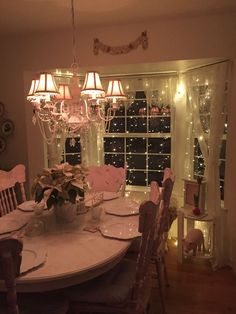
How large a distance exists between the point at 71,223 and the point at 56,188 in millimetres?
343

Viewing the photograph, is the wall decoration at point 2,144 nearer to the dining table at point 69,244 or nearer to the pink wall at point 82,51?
the pink wall at point 82,51

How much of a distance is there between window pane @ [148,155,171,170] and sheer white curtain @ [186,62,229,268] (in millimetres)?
820

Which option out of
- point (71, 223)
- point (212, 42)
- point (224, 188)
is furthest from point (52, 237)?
point (212, 42)

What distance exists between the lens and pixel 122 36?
3.24 metres

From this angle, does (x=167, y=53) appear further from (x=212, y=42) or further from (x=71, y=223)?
(x=71, y=223)

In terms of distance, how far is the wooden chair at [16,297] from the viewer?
1133mm

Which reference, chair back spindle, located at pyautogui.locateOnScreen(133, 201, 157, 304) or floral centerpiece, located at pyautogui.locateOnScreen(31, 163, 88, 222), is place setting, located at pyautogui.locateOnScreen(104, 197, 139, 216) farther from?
chair back spindle, located at pyautogui.locateOnScreen(133, 201, 157, 304)

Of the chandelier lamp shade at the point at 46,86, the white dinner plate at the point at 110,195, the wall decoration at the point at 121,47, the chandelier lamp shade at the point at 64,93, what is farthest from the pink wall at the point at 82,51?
the chandelier lamp shade at the point at 46,86

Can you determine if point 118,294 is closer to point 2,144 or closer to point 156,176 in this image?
point 156,176

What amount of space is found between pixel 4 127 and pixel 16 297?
3.06m

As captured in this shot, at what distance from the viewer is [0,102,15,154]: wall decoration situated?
153 inches

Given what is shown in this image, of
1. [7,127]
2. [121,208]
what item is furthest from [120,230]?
[7,127]

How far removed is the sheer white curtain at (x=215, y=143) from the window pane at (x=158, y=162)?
0.82 meters

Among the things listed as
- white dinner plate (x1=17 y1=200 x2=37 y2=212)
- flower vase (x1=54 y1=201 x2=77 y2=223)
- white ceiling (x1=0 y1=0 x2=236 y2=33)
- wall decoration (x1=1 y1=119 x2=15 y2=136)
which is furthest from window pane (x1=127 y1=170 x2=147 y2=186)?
flower vase (x1=54 y1=201 x2=77 y2=223)
